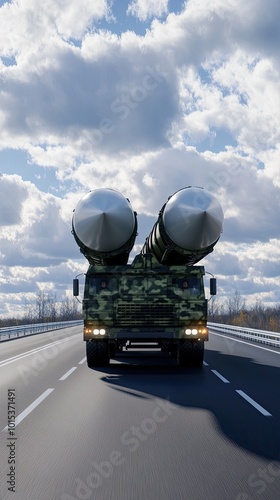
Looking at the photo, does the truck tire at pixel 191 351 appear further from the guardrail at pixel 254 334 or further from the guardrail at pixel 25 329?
the guardrail at pixel 25 329

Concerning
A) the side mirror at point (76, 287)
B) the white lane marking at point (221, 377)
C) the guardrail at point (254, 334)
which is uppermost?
the side mirror at point (76, 287)

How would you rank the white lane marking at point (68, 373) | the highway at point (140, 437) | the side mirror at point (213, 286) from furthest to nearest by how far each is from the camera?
the side mirror at point (213, 286)
the white lane marking at point (68, 373)
the highway at point (140, 437)

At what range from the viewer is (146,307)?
1507 centimetres

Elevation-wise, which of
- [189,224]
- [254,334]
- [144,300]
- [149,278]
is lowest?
[254,334]

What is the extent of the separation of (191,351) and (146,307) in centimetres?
159

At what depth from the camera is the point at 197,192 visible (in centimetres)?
1546

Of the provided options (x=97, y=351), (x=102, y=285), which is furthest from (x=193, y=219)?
(x=97, y=351)

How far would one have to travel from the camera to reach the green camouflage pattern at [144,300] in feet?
48.9

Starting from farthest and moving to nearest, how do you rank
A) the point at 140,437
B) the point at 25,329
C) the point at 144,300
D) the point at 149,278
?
the point at 25,329 < the point at 149,278 < the point at 144,300 < the point at 140,437

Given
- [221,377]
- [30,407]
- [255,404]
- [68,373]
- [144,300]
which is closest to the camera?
[30,407]

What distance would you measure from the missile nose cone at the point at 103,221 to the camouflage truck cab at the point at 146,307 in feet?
2.08

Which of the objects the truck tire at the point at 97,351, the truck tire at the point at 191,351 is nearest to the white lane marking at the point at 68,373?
the truck tire at the point at 97,351

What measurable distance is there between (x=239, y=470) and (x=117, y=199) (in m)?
10.6

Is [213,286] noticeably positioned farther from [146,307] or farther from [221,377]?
[221,377]
